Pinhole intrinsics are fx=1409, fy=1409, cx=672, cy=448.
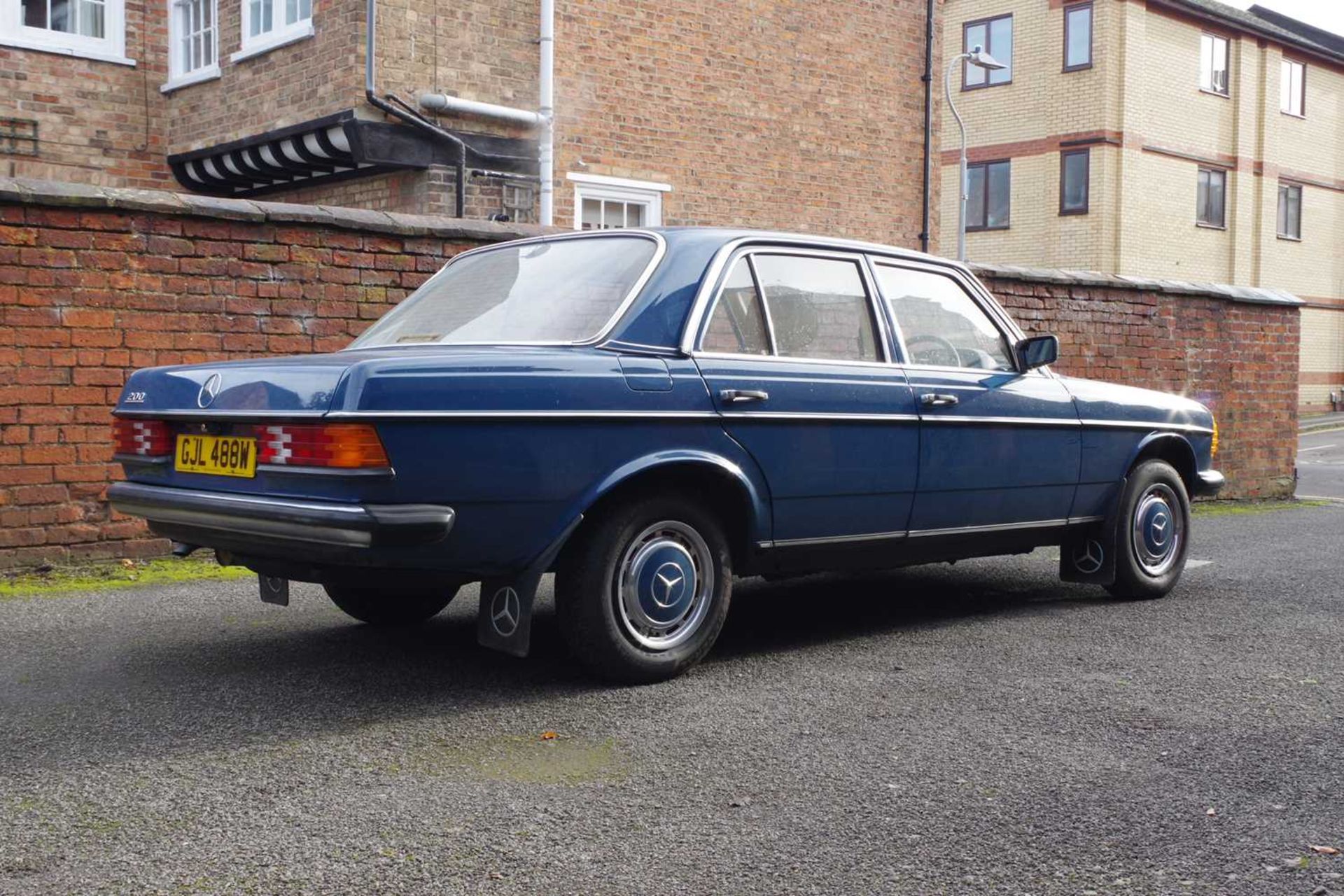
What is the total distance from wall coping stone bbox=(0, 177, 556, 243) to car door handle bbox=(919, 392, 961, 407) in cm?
210

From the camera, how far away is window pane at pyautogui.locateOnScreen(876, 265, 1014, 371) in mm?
5688

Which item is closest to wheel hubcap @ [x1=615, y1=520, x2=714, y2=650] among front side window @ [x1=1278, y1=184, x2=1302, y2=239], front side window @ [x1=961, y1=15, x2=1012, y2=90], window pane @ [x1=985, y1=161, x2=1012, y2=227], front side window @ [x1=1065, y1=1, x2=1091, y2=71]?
front side window @ [x1=1065, y1=1, x2=1091, y2=71]

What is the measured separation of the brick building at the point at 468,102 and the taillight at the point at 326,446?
9.33 meters

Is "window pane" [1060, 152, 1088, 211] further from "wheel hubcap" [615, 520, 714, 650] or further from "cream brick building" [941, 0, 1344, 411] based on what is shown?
"wheel hubcap" [615, 520, 714, 650]

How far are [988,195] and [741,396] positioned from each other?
28873 millimetres

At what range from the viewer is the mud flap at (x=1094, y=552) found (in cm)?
646

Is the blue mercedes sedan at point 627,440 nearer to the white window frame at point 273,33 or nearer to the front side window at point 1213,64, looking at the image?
the white window frame at point 273,33

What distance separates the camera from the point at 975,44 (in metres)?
32.7

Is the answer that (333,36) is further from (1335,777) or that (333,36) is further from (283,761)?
(1335,777)

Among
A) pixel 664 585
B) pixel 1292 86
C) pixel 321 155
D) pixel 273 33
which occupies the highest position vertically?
pixel 1292 86

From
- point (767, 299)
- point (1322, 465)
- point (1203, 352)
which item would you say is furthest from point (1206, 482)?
point (1322, 465)

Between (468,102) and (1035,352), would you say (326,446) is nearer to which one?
(1035,352)

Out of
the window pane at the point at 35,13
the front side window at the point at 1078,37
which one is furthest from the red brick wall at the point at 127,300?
the front side window at the point at 1078,37

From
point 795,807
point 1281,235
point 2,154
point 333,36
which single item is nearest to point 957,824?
point 795,807
